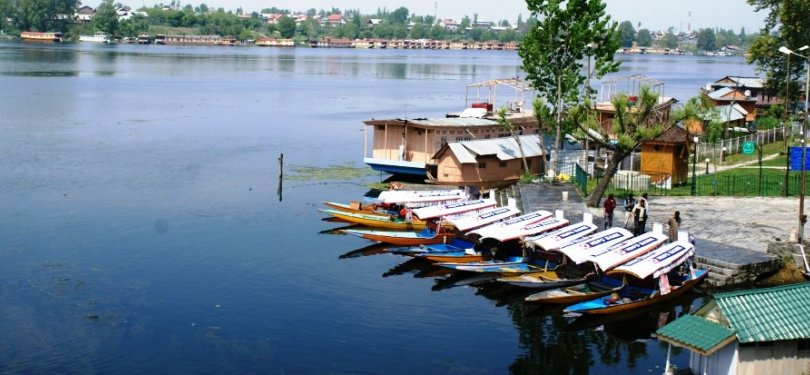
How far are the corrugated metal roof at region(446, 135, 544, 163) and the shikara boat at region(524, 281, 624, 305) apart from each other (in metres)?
20.3

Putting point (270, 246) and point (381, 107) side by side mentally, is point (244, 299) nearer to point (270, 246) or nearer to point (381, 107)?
point (270, 246)

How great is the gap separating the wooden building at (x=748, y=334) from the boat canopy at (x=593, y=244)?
9.97 metres

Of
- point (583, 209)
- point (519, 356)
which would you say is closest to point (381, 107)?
point (583, 209)

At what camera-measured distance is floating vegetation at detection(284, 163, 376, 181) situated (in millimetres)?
58531

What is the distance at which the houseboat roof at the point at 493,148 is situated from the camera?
5222cm

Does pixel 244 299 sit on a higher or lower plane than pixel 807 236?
lower

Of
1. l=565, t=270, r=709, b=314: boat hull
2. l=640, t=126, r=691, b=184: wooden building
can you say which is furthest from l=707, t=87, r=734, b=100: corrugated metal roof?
l=565, t=270, r=709, b=314: boat hull

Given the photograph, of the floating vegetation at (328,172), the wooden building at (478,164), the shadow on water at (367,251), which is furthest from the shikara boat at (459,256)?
the floating vegetation at (328,172)

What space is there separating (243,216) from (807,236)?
25281 millimetres

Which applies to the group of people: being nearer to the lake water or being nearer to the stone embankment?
the stone embankment

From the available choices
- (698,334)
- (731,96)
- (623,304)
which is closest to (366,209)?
(623,304)

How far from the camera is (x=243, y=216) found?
4703 cm

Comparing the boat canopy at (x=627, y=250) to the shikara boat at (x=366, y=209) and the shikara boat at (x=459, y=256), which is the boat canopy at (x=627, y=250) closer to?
the shikara boat at (x=459, y=256)

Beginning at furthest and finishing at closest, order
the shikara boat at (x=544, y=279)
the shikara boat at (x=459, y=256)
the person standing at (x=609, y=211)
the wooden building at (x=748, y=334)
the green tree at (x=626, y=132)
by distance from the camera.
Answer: the green tree at (x=626, y=132), the person standing at (x=609, y=211), the shikara boat at (x=459, y=256), the shikara boat at (x=544, y=279), the wooden building at (x=748, y=334)
